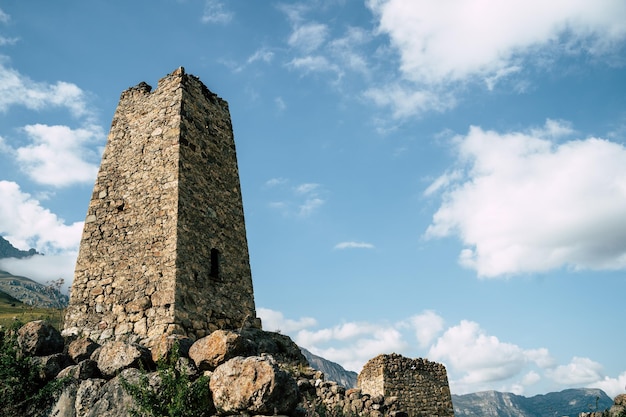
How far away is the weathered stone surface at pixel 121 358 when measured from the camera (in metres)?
7.51

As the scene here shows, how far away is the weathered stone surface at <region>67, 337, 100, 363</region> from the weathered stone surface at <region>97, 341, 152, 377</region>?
768 millimetres

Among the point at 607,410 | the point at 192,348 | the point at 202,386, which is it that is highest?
the point at 192,348

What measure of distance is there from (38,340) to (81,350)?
0.78 m

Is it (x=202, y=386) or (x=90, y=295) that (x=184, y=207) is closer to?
(x=90, y=295)

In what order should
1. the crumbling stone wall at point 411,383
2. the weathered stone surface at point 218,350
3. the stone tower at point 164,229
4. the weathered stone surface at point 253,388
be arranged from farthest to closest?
the crumbling stone wall at point 411,383
the stone tower at point 164,229
the weathered stone surface at point 218,350
the weathered stone surface at point 253,388

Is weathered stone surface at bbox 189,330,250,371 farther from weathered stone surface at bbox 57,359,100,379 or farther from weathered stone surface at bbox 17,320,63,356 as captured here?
weathered stone surface at bbox 17,320,63,356

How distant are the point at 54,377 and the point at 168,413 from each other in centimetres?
304

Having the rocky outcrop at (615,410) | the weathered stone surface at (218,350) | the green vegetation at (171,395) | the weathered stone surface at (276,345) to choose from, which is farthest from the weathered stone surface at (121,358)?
the rocky outcrop at (615,410)

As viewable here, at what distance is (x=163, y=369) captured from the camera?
685 centimetres

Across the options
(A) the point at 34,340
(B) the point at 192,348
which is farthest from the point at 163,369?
(A) the point at 34,340

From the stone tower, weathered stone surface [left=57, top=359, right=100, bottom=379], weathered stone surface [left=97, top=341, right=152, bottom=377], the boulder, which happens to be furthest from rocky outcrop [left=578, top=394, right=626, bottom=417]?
weathered stone surface [left=57, top=359, right=100, bottom=379]

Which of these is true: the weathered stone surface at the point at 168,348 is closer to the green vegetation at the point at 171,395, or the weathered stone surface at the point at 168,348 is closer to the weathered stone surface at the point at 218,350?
the weathered stone surface at the point at 218,350

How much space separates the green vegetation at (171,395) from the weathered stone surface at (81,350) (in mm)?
2132

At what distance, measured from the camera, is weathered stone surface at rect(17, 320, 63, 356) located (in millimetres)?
8445
